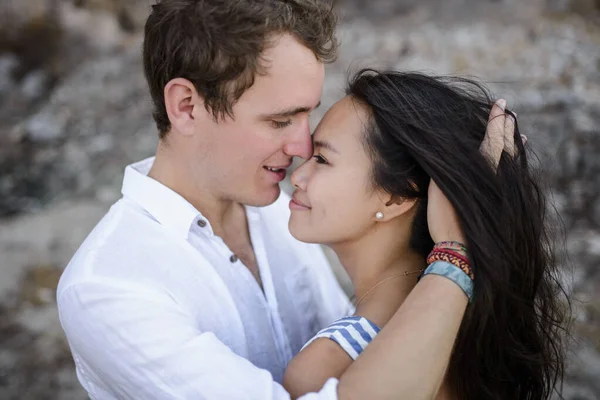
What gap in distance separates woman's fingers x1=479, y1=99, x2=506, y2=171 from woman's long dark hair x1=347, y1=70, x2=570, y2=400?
3 centimetres

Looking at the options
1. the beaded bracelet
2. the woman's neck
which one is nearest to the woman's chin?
→ the woman's neck

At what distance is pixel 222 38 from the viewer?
2182mm

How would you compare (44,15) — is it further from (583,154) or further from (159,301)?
(159,301)

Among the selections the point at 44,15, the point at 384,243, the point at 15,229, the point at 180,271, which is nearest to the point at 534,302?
the point at 384,243

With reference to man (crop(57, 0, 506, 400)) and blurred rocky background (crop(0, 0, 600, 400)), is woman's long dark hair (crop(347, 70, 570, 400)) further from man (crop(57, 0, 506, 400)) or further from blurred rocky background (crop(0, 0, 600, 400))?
blurred rocky background (crop(0, 0, 600, 400))

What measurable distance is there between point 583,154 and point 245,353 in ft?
15.2

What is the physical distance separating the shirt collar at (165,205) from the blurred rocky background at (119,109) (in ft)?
8.41

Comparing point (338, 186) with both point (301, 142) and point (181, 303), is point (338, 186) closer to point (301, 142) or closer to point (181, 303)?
point (301, 142)

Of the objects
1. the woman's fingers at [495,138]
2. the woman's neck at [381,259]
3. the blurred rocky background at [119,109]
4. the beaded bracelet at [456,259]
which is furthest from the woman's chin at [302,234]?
the blurred rocky background at [119,109]

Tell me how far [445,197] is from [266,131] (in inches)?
24.1

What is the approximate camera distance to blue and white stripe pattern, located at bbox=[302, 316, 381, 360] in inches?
75.5

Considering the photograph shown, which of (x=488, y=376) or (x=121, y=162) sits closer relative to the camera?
(x=488, y=376)

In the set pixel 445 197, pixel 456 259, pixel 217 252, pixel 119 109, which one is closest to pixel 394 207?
pixel 445 197

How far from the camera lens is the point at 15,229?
5754 mm
